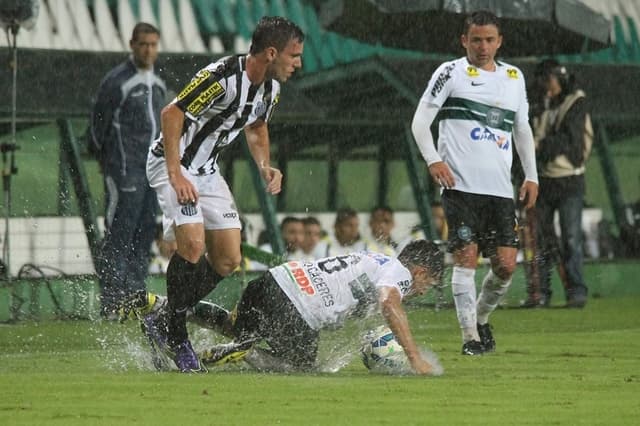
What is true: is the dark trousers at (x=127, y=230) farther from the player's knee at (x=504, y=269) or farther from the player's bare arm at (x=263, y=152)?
the player's bare arm at (x=263, y=152)

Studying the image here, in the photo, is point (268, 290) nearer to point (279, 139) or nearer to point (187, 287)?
point (187, 287)

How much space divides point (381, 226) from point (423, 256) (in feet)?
23.9

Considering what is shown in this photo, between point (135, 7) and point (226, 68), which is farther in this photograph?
point (135, 7)

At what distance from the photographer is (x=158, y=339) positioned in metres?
8.95

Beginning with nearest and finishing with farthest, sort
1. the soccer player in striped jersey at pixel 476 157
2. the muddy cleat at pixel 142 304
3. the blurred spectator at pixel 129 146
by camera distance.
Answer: the muddy cleat at pixel 142 304 < the soccer player in striped jersey at pixel 476 157 < the blurred spectator at pixel 129 146

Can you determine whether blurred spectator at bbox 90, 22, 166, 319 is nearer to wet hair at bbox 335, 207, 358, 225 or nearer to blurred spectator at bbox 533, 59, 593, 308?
wet hair at bbox 335, 207, 358, 225

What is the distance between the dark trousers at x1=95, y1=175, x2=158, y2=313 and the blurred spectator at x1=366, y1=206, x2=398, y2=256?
285 centimetres

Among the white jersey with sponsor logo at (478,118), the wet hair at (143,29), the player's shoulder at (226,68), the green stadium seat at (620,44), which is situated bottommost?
the white jersey with sponsor logo at (478,118)

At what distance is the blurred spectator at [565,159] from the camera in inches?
596

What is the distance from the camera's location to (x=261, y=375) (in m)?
8.66

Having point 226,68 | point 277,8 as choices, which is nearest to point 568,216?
point 277,8

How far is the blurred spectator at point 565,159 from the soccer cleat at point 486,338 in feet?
15.7

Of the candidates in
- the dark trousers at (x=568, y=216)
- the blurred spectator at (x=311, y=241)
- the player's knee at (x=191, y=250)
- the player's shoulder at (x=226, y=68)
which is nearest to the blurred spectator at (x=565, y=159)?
the dark trousers at (x=568, y=216)

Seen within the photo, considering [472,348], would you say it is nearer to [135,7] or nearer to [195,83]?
[195,83]
